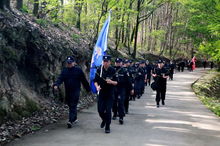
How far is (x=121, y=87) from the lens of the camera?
9.64 metres

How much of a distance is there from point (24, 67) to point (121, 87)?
3.56 meters

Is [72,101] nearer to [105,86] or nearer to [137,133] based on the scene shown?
[105,86]

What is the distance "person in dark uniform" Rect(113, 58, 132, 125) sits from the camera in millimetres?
9258

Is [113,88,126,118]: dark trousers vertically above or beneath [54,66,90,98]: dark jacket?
beneath

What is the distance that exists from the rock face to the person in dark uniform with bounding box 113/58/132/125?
2618 millimetres

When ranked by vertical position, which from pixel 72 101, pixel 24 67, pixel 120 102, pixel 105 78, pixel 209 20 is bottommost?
pixel 120 102

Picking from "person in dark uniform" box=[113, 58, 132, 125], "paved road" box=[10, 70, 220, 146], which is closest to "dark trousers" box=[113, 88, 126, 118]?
"person in dark uniform" box=[113, 58, 132, 125]

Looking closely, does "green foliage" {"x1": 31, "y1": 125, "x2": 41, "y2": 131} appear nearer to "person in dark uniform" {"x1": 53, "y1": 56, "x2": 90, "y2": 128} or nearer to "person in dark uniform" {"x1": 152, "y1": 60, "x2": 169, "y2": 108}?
"person in dark uniform" {"x1": 53, "y1": 56, "x2": 90, "y2": 128}

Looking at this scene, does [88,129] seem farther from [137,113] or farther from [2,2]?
[2,2]

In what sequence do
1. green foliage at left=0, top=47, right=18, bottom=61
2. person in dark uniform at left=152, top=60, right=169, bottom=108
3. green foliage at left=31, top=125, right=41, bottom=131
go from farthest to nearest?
person in dark uniform at left=152, top=60, right=169, bottom=108 < green foliage at left=0, top=47, right=18, bottom=61 < green foliage at left=31, top=125, right=41, bottom=131

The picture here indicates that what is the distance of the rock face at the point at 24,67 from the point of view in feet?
27.7

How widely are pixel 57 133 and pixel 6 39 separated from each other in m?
3.52

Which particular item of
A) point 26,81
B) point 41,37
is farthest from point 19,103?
point 41,37

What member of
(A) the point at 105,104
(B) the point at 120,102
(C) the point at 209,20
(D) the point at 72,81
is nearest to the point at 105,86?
(A) the point at 105,104
